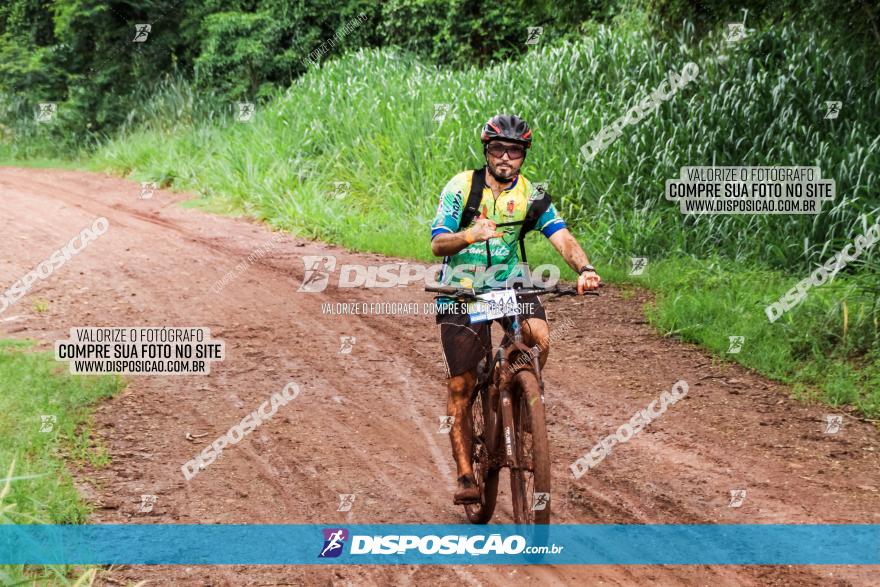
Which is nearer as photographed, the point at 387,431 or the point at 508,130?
the point at 508,130

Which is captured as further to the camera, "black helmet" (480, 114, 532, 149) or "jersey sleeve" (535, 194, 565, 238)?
"jersey sleeve" (535, 194, 565, 238)

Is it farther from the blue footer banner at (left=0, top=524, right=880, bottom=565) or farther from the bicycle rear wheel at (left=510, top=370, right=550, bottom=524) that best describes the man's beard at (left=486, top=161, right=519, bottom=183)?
the blue footer banner at (left=0, top=524, right=880, bottom=565)

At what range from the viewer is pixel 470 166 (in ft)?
47.9

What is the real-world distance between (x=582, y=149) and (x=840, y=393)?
5.81 m

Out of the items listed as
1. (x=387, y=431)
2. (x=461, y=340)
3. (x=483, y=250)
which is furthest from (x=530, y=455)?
(x=387, y=431)

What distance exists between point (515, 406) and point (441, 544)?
0.98 m

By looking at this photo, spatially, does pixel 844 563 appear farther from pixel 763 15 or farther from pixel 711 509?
pixel 763 15

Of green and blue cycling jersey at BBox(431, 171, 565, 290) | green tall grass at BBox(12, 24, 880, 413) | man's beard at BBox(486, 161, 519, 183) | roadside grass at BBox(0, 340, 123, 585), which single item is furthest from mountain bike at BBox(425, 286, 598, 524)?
green tall grass at BBox(12, 24, 880, 413)

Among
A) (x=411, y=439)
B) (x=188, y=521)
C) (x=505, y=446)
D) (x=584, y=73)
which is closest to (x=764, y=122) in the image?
(x=584, y=73)

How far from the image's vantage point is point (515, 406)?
17.5 ft

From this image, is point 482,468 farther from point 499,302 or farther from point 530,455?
point 499,302

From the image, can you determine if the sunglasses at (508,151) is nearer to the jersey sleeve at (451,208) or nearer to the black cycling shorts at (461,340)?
the jersey sleeve at (451,208)

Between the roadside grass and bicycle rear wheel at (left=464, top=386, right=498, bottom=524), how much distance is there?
2.23 meters

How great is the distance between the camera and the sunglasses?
5355 millimetres
